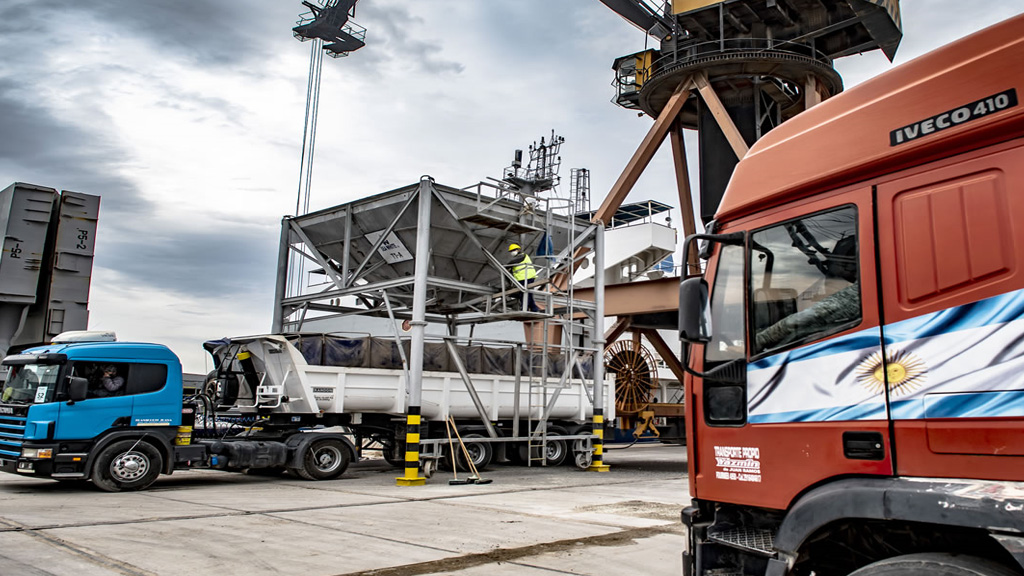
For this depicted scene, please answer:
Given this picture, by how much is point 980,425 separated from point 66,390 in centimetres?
1277

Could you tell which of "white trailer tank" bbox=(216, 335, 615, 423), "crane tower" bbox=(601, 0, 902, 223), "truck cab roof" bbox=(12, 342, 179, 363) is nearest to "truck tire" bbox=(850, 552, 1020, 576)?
"truck cab roof" bbox=(12, 342, 179, 363)

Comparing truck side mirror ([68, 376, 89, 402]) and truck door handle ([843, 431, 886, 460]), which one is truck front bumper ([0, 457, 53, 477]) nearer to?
truck side mirror ([68, 376, 89, 402])

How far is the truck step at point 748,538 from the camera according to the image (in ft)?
14.5

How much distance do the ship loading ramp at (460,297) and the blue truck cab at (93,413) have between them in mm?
3757

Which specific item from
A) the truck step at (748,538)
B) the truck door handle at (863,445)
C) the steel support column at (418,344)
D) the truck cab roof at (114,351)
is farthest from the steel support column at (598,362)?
the truck door handle at (863,445)

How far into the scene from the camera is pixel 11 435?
41.2ft

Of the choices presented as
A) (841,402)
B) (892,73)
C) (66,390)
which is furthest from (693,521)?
(66,390)

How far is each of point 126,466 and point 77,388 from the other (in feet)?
4.88

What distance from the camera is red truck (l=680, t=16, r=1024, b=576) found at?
3449 mm

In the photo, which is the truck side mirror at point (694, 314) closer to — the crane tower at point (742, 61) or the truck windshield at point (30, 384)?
the truck windshield at point (30, 384)

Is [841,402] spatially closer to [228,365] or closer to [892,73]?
[892,73]

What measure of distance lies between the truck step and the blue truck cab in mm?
11028

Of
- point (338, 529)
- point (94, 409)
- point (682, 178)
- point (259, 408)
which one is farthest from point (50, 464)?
point (682, 178)

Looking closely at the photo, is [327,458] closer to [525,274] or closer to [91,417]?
[91,417]
